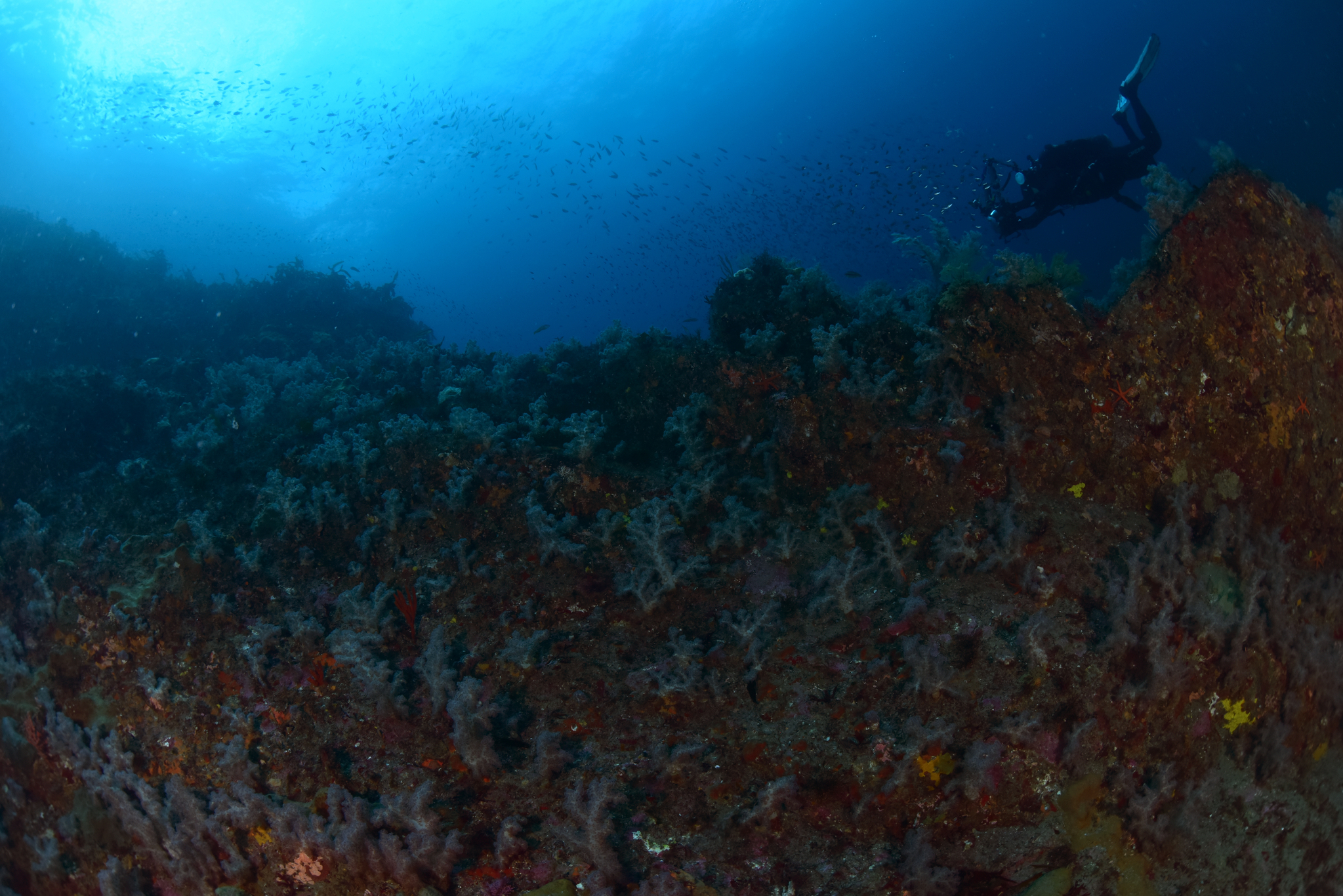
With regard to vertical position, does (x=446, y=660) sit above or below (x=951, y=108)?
below

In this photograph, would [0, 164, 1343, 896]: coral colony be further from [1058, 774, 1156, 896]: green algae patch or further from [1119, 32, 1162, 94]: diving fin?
[1119, 32, 1162, 94]: diving fin

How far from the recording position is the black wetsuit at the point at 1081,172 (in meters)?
10.4

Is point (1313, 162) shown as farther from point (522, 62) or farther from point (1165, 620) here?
point (1165, 620)

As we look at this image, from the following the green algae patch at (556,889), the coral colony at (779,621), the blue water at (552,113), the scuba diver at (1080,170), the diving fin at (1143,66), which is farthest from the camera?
the blue water at (552,113)

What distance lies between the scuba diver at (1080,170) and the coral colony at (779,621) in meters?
6.17

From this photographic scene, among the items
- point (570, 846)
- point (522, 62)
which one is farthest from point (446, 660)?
point (522, 62)

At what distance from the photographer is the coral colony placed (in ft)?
10.6

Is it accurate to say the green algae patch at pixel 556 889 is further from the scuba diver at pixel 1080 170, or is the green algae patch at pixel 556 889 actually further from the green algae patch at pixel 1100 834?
the scuba diver at pixel 1080 170

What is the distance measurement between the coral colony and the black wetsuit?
6.24 metres

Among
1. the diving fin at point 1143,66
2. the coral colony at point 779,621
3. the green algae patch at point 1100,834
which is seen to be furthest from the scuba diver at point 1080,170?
the green algae patch at point 1100,834

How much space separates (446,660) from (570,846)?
1572 millimetres

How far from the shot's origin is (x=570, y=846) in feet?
10.3

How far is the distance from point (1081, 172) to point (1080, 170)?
0.23 ft

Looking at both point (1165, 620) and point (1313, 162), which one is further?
point (1313, 162)
